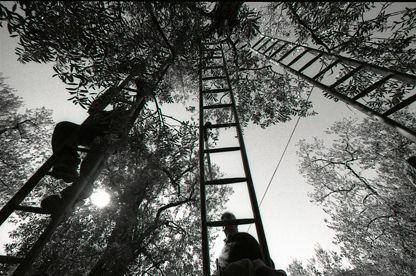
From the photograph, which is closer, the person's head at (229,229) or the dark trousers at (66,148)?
the dark trousers at (66,148)

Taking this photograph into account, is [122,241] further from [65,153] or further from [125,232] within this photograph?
[65,153]

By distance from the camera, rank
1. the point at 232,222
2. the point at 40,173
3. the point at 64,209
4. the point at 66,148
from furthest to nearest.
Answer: the point at 66,148 → the point at 232,222 → the point at 40,173 → the point at 64,209

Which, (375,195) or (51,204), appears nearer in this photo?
(51,204)

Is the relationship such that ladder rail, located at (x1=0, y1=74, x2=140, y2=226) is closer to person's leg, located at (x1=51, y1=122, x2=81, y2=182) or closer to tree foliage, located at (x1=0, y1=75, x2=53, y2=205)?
person's leg, located at (x1=51, y1=122, x2=81, y2=182)

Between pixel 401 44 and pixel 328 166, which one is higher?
pixel 328 166

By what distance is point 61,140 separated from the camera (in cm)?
309

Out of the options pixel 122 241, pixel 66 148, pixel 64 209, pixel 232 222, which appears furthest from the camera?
pixel 122 241

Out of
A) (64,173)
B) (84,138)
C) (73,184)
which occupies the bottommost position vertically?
(73,184)

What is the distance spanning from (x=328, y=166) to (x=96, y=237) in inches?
763

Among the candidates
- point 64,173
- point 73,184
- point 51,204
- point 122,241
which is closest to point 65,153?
point 64,173

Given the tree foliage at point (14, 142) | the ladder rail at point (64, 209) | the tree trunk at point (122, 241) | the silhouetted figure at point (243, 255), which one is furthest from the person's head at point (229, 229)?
the tree foliage at point (14, 142)

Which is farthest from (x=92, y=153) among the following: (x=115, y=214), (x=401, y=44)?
(x=115, y=214)

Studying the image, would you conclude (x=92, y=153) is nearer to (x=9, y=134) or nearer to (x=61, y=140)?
(x=61, y=140)

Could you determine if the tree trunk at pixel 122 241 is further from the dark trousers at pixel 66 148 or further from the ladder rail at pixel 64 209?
the ladder rail at pixel 64 209
